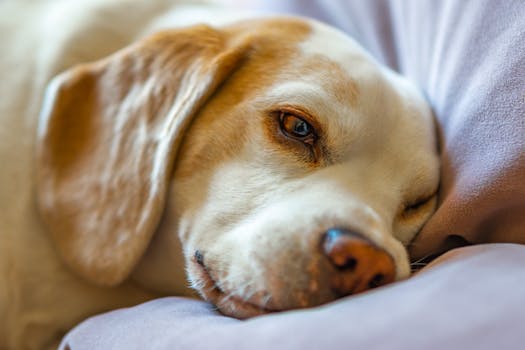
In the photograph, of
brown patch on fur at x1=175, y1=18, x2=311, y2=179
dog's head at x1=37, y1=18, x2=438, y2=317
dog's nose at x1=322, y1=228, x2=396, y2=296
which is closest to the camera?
dog's nose at x1=322, y1=228, x2=396, y2=296

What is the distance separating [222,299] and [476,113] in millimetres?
479

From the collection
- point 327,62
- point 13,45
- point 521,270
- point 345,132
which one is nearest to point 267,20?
point 327,62

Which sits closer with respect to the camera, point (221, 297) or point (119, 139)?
point (221, 297)

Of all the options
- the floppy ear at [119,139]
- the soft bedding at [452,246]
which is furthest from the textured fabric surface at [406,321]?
the floppy ear at [119,139]

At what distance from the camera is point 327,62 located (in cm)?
111

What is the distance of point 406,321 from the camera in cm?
67

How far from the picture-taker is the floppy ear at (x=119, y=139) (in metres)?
1.11

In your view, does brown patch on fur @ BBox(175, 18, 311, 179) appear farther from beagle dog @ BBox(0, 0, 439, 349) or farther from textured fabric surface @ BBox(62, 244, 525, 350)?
textured fabric surface @ BBox(62, 244, 525, 350)

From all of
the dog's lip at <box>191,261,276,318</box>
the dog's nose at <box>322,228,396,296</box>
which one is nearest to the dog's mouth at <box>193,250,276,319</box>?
the dog's lip at <box>191,261,276,318</box>

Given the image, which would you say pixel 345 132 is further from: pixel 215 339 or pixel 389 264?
pixel 215 339

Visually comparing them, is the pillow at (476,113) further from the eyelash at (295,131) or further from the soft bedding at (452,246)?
the eyelash at (295,131)

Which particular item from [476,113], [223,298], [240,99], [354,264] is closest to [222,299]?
[223,298]

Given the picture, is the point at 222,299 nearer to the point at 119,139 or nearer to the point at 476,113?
the point at 119,139

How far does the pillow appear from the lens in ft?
3.04
